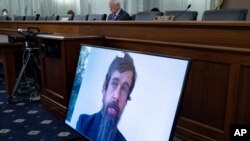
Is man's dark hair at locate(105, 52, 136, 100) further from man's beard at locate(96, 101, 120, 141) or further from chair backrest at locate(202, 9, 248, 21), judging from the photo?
chair backrest at locate(202, 9, 248, 21)

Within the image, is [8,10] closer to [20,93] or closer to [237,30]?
[20,93]

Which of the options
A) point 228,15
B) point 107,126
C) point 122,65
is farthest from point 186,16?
point 107,126

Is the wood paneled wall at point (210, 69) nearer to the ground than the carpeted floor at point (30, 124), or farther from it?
farther from it

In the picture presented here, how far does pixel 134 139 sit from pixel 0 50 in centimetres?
210

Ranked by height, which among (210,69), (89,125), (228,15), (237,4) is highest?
(237,4)

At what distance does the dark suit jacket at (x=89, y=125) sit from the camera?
1.55 meters

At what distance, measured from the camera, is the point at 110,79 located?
59.3 inches

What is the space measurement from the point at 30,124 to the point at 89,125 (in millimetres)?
Answer: 902

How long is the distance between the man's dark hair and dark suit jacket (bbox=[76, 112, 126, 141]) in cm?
21

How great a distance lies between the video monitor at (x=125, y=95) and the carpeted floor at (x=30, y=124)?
34 cm

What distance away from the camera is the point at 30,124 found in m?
2.28

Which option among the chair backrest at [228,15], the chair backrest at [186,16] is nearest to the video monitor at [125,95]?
the chair backrest at [228,15]

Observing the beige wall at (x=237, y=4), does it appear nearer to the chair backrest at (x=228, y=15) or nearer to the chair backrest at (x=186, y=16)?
the chair backrest at (x=186, y=16)

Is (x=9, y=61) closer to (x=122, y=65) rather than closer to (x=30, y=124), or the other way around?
(x=30, y=124)
